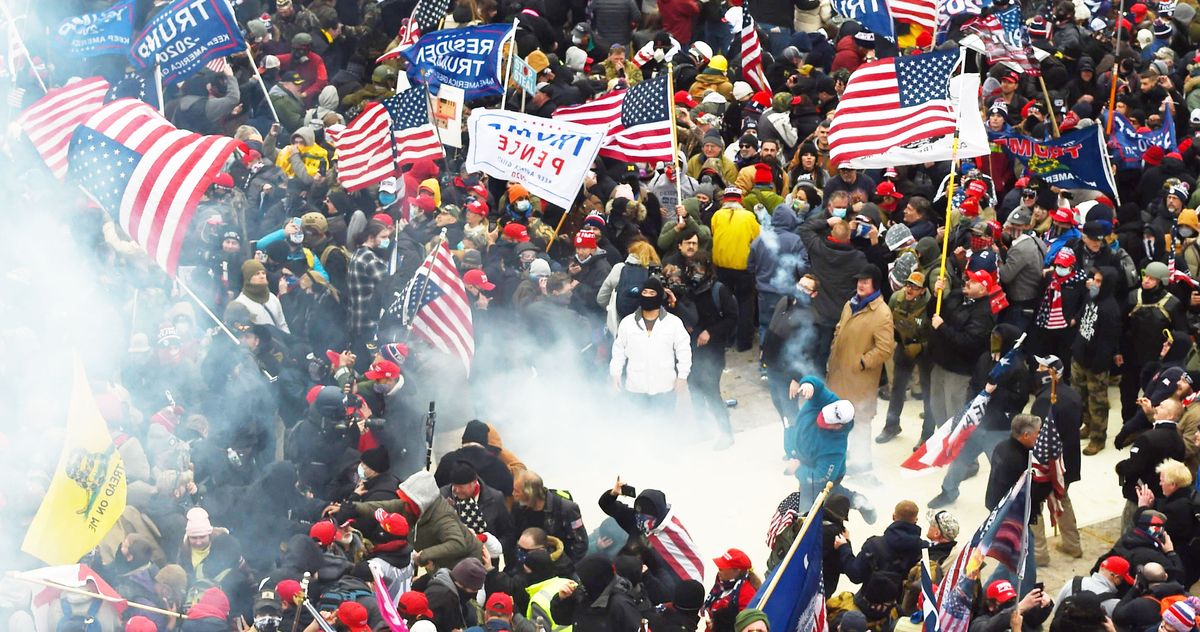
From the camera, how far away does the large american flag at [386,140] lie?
17.0 m

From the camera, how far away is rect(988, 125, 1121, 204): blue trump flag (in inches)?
650

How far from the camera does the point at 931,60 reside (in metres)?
15.5

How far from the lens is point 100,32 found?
17.9 metres

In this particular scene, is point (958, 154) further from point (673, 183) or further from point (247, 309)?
point (247, 309)

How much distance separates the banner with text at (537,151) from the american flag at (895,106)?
6.84 ft

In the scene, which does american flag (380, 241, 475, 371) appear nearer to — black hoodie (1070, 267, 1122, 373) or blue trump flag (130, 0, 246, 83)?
blue trump flag (130, 0, 246, 83)

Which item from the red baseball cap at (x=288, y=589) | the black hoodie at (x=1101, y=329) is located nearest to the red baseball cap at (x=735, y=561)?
the red baseball cap at (x=288, y=589)

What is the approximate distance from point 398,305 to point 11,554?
4.11 m

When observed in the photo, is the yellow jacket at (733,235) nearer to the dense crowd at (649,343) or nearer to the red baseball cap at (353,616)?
the dense crowd at (649,343)

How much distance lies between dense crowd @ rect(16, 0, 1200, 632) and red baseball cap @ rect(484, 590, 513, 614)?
0.02m

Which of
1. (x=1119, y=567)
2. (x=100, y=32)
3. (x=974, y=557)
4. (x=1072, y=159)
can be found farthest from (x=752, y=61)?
(x=974, y=557)

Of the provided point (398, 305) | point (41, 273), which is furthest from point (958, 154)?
point (41, 273)

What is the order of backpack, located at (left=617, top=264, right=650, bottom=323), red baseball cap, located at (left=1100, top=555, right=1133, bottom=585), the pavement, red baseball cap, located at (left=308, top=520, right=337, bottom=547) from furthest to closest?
backpack, located at (left=617, top=264, right=650, bottom=323)
the pavement
red baseball cap, located at (left=308, top=520, right=337, bottom=547)
red baseball cap, located at (left=1100, top=555, right=1133, bottom=585)

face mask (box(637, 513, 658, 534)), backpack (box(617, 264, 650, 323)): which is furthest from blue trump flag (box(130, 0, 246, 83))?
face mask (box(637, 513, 658, 534))
